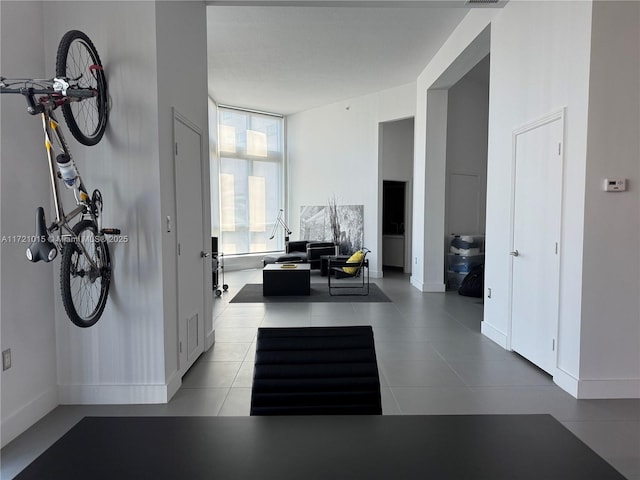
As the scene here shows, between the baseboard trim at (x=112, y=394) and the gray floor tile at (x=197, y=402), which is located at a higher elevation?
the baseboard trim at (x=112, y=394)

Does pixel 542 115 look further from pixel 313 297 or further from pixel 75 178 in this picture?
pixel 313 297

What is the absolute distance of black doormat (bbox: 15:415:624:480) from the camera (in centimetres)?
93

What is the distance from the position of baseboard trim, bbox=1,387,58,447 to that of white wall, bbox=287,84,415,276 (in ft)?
21.9

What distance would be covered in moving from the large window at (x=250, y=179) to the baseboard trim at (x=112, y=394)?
6.64 m

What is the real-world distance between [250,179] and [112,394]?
7.62 meters

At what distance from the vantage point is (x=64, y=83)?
2062 mm

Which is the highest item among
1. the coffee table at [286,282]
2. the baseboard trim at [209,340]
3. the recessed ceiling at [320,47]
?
the recessed ceiling at [320,47]

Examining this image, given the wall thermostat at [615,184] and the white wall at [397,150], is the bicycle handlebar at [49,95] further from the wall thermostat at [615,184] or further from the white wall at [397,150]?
the white wall at [397,150]

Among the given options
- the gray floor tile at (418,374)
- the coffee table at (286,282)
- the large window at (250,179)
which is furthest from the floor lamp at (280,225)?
the gray floor tile at (418,374)

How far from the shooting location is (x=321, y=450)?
3.37 ft

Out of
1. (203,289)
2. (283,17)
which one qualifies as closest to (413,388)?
(203,289)

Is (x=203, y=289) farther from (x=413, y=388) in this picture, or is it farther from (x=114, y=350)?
(x=413, y=388)

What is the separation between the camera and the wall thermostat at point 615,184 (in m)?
2.79

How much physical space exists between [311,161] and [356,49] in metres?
4.22
